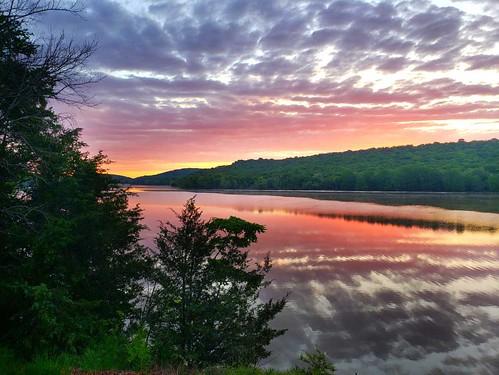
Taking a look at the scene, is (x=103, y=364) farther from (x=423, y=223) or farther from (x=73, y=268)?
(x=423, y=223)

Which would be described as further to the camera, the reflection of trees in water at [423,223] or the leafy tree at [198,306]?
the reflection of trees in water at [423,223]

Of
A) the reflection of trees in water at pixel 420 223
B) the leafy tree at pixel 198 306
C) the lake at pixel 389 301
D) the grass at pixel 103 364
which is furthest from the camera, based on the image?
the reflection of trees in water at pixel 420 223

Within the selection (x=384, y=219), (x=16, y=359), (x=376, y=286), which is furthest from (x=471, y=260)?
(x=16, y=359)

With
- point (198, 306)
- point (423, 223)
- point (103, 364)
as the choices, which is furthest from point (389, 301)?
point (423, 223)

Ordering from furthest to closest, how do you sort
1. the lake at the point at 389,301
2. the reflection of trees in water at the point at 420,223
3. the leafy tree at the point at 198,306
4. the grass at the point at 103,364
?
the reflection of trees in water at the point at 420,223
the lake at the point at 389,301
the leafy tree at the point at 198,306
the grass at the point at 103,364

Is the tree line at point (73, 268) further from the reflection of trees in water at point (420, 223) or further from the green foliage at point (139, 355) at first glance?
the reflection of trees in water at point (420, 223)

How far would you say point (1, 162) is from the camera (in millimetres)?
9625

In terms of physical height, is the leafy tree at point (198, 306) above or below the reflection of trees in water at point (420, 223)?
above

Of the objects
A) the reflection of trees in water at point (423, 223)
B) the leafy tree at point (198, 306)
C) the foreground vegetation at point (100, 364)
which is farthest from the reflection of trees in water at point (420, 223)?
the foreground vegetation at point (100, 364)

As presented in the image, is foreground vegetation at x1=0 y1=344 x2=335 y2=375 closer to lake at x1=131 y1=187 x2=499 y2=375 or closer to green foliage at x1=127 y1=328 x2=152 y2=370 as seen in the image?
green foliage at x1=127 y1=328 x2=152 y2=370

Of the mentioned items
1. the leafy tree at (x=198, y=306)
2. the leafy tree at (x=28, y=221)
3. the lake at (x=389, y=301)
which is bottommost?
the lake at (x=389, y=301)

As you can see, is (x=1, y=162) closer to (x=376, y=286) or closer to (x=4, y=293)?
(x=4, y=293)

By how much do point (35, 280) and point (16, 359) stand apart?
181 centimetres

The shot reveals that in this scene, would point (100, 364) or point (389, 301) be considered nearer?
point (100, 364)
